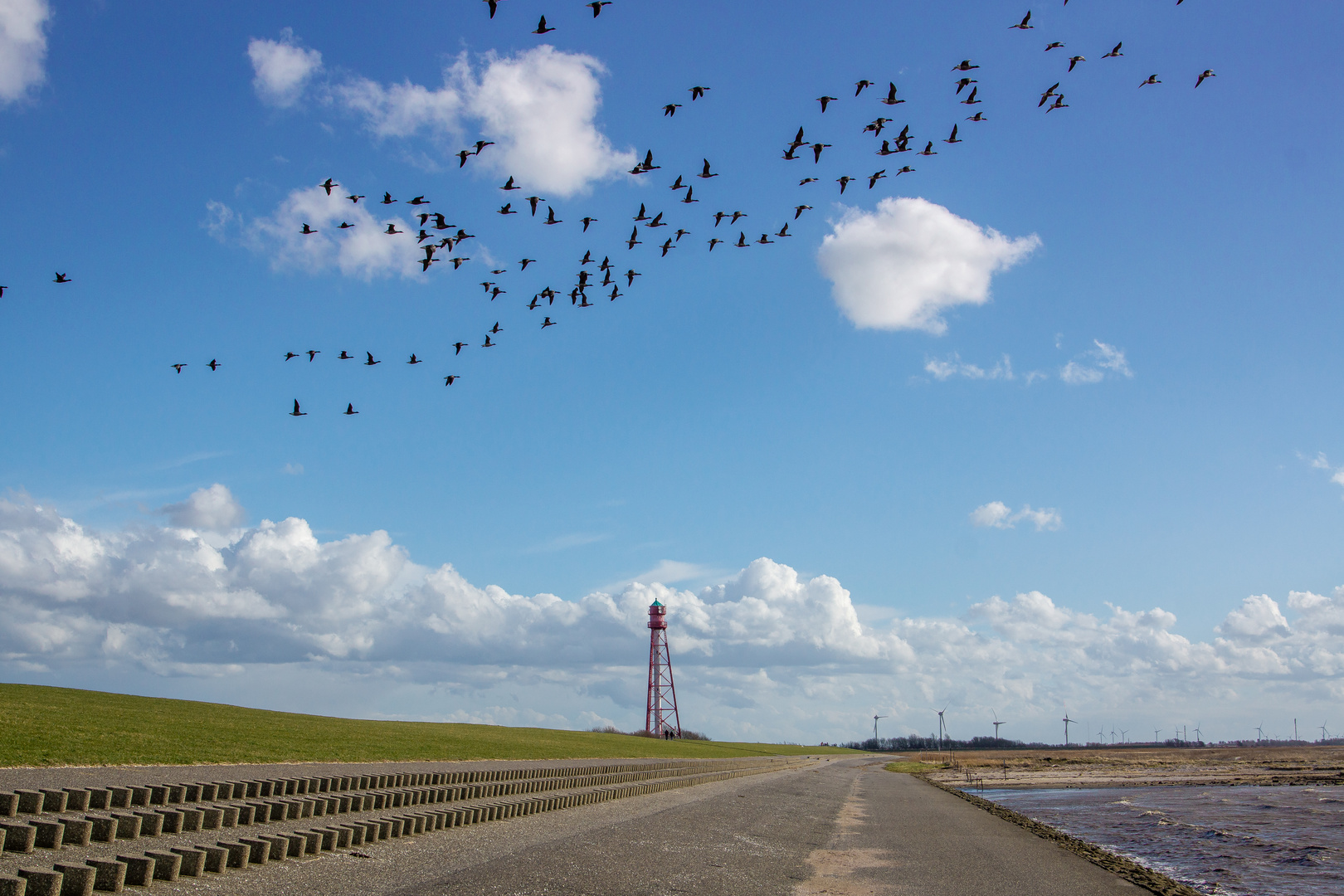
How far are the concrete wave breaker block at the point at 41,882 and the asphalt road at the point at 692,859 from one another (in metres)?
1.84

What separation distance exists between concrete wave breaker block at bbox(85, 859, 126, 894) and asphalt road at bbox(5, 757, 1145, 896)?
90 centimetres

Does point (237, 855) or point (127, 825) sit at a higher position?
point (127, 825)

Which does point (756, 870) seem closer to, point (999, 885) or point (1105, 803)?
point (999, 885)

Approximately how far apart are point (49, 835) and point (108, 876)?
8.82 feet

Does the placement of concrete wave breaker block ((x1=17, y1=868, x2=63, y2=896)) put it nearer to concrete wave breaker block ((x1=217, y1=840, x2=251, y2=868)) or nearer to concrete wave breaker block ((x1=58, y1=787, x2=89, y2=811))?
concrete wave breaker block ((x1=217, y1=840, x2=251, y2=868))

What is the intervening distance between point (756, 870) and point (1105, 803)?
54522 millimetres

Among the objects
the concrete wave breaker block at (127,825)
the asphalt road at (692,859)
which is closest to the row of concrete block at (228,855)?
the asphalt road at (692,859)

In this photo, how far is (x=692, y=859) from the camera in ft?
87.7

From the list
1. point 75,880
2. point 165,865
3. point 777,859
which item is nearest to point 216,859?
point 165,865

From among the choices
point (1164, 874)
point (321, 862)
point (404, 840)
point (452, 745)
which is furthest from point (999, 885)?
point (452, 745)

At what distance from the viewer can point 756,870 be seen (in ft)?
87.0

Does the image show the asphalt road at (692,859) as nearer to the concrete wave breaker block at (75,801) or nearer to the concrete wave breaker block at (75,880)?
the concrete wave breaker block at (75,880)

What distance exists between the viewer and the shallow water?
110 feet

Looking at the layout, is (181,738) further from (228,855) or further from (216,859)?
(216,859)
